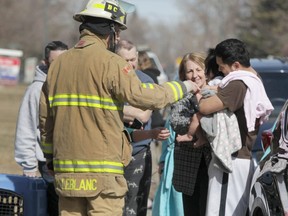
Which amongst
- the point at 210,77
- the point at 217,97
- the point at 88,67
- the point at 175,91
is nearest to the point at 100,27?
the point at 88,67

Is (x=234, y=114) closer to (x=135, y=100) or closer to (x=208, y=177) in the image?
(x=208, y=177)

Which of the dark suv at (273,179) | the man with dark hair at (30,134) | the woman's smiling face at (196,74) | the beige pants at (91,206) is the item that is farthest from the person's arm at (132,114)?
the beige pants at (91,206)

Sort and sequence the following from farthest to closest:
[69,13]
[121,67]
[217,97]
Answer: [69,13] < [217,97] < [121,67]

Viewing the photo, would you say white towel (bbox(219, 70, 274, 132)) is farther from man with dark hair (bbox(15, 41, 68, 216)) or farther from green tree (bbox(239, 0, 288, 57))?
green tree (bbox(239, 0, 288, 57))

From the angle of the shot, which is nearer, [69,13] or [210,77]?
[210,77]

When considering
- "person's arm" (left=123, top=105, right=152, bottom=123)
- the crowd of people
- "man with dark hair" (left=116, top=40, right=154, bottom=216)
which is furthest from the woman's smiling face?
"person's arm" (left=123, top=105, right=152, bottom=123)

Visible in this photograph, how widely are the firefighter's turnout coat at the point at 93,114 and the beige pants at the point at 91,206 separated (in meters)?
0.06

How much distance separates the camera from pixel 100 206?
502 cm

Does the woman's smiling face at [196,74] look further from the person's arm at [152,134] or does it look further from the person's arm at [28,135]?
the person's arm at [28,135]

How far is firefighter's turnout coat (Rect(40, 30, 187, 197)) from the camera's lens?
5.01 meters

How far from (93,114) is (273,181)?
1251 mm

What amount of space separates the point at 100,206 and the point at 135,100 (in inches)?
27.7

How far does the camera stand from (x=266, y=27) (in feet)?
218

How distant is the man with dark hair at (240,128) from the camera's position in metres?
5.80
